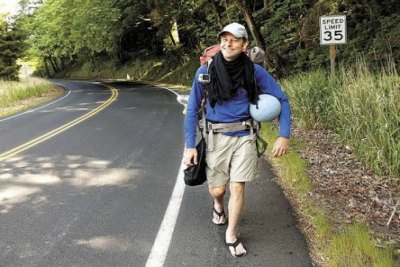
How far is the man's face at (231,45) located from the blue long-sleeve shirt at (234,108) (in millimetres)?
264

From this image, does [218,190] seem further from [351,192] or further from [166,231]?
[351,192]

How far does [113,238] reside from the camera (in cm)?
453

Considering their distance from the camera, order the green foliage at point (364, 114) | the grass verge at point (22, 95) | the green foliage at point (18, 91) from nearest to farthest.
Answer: the green foliage at point (364, 114), the grass verge at point (22, 95), the green foliage at point (18, 91)

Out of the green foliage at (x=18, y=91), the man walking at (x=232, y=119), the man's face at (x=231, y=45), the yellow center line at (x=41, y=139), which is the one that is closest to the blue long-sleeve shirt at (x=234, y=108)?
the man walking at (x=232, y=119)

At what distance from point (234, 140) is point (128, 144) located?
556cm

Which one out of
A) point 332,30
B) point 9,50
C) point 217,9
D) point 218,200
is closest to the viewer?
point 218,200

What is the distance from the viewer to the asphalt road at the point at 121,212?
13.6 ft

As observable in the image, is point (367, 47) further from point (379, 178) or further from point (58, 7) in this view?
point (58, 7)

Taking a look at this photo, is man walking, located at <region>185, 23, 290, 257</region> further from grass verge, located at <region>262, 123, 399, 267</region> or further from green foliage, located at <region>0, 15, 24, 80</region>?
green foliage, located at <region>0, 15, 24, 80</region>

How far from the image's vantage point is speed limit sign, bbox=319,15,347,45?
32.4 ft

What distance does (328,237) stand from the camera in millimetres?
4207

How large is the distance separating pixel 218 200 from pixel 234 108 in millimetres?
1050

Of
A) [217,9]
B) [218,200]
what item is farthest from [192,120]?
[217,9]

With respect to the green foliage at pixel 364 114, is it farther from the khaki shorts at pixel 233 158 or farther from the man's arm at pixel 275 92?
the khaki shorts at pixel 233 158
